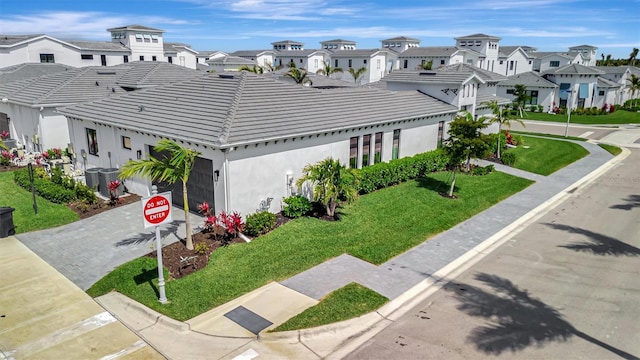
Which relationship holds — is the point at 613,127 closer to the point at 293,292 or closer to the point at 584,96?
the point at 584,96

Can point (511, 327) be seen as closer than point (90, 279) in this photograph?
Yes

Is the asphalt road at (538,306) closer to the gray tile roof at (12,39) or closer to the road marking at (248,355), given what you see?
the road marking at (248,355)

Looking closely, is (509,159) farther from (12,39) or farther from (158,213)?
(12,39)

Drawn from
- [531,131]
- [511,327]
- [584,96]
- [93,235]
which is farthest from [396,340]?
[584,96]

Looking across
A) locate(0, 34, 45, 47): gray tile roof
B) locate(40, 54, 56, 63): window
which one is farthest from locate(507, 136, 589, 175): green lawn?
locate(0, 34, 45, 47): gray tile roof

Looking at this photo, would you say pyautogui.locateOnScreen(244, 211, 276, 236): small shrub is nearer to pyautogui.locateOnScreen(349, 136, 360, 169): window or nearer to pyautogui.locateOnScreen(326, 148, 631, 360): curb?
pyautogui.locateOnScreen(326, 148, 631, 360): curb

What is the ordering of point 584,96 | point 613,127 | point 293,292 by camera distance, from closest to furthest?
point 293,292
point 613,127
point 584,96
